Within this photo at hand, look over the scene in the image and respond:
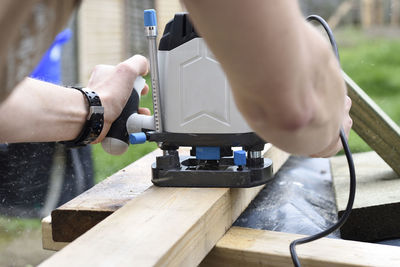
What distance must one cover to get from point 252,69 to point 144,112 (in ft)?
3.03

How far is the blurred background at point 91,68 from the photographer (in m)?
1.66

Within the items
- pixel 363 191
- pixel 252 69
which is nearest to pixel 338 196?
pixel 363 191

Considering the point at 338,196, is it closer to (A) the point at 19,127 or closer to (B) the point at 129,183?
(B) the point at 129,183

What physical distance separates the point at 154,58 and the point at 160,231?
44 cm

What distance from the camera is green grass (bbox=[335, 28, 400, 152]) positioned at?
191 inches

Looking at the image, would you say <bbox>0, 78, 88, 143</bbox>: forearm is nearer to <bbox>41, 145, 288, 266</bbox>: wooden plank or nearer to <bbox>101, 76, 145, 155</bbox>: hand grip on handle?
<bbox>101, 76, 145, 155</bbox>: hand grip on handle

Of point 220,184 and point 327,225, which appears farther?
point 327,225

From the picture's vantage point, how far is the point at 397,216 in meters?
1.34

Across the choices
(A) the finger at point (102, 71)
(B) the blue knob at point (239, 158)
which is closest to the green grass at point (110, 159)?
(A) the finger at point (102, 71)

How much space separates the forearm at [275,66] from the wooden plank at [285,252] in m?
0.40

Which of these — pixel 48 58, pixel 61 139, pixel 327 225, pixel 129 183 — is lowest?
pixel 327 225

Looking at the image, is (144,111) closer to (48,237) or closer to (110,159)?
(48,237)

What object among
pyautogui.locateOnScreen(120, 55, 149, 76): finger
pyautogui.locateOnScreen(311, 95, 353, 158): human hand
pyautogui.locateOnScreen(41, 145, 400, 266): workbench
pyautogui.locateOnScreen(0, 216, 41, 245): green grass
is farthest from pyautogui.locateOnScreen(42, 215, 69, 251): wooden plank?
pyautogui.locateOnScreen(311, 95, 353, 158): human hand

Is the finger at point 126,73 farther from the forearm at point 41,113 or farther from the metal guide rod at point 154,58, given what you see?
the metal guide rod at point 154,58
